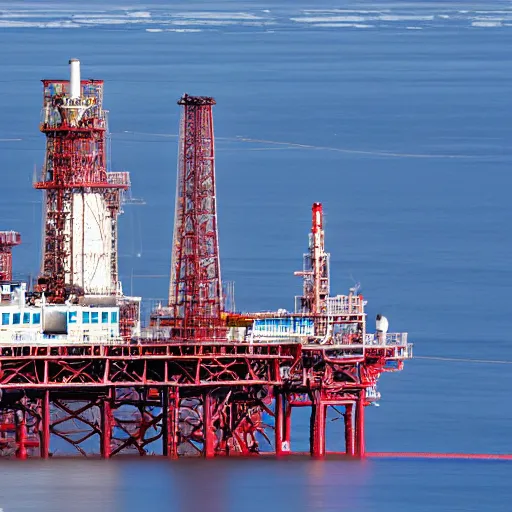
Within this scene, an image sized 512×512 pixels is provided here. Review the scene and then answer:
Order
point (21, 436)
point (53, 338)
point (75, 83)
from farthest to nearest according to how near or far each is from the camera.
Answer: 1. point (75, 83)
2. point (21, 436)
3. point (53, 338)

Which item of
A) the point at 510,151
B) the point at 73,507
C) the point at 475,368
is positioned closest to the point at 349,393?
the point at 73,507

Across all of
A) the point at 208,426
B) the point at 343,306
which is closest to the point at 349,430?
the point at 343,306

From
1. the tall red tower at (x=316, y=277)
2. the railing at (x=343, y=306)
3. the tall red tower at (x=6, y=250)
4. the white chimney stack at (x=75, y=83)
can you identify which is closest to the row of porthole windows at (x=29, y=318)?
the tall red tower at (x=6, y=250)

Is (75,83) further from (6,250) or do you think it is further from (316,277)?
(316,277)

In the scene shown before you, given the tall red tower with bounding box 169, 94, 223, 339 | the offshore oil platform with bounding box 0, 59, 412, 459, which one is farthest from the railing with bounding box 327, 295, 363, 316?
the tall red tower with bounding box 169, 94, 223, 339

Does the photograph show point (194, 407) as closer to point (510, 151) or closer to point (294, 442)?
point (294, 442)

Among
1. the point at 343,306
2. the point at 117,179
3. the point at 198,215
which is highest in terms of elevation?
the point at 117,179

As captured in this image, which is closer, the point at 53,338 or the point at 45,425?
the point at 53,338
